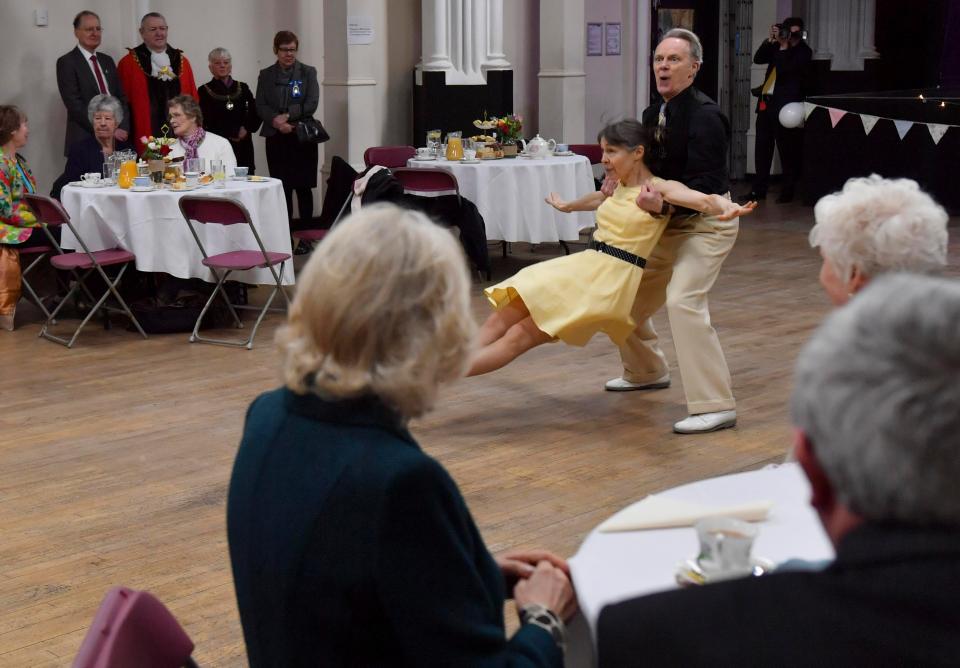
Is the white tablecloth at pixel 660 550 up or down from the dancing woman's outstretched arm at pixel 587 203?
down

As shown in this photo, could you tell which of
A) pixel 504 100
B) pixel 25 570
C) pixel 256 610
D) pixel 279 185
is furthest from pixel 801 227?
pixel 256 610

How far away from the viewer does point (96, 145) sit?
7785 mm

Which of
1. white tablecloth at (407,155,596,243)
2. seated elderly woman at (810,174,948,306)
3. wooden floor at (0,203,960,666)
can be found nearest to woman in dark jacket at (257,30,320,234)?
white tablecloth at (407,155,596,243)

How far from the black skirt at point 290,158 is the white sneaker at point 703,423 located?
545 cm

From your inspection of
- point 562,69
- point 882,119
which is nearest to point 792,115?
point 882,119

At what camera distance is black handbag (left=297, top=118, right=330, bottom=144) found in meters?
9.61

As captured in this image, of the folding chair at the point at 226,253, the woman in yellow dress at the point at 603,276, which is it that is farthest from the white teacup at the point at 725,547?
the folding chair at the point at 226,253

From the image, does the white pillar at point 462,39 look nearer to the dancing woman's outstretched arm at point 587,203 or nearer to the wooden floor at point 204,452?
the wooden floor at point 204,452

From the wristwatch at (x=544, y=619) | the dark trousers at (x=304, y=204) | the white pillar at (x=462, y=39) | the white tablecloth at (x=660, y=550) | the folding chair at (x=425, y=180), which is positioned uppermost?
the white pillar at (x=462, y=39)

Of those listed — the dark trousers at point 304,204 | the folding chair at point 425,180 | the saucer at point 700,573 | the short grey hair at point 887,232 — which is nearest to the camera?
the saucer at point 700,573

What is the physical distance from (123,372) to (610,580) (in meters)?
4.66

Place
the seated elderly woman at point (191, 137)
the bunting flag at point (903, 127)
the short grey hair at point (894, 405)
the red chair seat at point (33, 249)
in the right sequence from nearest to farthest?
the short grey hair at point (894, 405), the red chair seat at point (33, 249), the seated elderly woman at point (191, 137), the bunting flag at point (903, 127)

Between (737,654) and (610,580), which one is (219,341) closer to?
(610,580)

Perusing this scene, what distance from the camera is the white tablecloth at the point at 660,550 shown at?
187 centimetres
